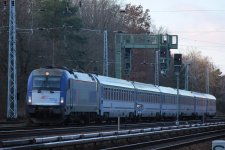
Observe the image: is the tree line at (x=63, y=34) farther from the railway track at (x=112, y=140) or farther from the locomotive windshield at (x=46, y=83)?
the railway track at (x=112, y=140)

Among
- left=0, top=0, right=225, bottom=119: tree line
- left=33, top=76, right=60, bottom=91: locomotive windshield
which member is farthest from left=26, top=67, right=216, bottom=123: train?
left=0, top=0, right=225, bottom=119: tree line

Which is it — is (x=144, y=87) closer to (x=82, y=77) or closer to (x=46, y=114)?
(x=82, y=77)

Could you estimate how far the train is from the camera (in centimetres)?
3462

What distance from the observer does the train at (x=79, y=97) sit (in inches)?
1363

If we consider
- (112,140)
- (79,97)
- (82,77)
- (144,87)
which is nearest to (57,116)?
(79,97)

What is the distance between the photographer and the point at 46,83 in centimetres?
3531

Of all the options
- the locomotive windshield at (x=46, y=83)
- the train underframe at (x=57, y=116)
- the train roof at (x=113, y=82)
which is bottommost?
the train underframe at (x=57, y=116)

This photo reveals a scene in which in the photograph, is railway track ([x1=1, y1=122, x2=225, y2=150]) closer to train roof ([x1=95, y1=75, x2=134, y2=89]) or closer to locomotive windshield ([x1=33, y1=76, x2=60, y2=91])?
locomotive windshield ([x1=33, y1=76, x2=60, y2=91])

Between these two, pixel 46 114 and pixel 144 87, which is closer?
pixel 46 114

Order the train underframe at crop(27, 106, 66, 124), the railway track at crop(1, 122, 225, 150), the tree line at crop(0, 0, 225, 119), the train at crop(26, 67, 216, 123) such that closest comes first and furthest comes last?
the railway track at crop(1, 122, 225, 150) < the train underframe at crop(27, 106, 66, 124) < the train at crop(26, 67, 216, 123) < the tree line at crop(0, 0, 225, 119)

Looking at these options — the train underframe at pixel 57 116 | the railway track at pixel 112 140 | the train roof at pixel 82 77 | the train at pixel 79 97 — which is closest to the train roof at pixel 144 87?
the train at pixel 79 97

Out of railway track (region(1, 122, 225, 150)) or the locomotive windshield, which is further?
the locomotive windshield

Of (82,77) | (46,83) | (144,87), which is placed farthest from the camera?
(144,87)

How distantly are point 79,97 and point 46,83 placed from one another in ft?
8.88
